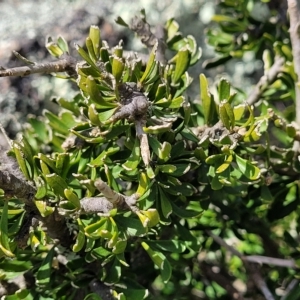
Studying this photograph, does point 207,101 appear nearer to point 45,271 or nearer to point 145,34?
point 145,34

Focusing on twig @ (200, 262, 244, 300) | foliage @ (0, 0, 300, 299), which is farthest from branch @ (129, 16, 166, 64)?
twig @ (200, 262, 244, 300)

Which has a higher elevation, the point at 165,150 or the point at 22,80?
the point at 165,150

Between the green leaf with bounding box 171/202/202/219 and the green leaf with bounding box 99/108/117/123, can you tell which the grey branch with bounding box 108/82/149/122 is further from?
the green leaf with bounding box 171/202/202/219

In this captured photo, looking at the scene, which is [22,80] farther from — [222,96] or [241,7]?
[222,96]

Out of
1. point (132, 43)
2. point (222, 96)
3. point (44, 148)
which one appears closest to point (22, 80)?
point (132, 43)

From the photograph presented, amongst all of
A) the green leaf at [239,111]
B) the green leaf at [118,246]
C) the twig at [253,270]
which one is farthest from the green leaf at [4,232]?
the twig at [253,270]

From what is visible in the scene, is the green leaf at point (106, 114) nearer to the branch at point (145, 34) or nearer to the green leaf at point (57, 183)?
the green leaf at point (57, 183)

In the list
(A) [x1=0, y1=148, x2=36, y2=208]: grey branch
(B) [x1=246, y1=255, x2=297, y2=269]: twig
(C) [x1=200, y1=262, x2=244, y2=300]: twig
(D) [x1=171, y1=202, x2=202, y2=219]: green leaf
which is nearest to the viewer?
(A) [x1=0, y1=148, x2=36, y2=208]: grey branch
